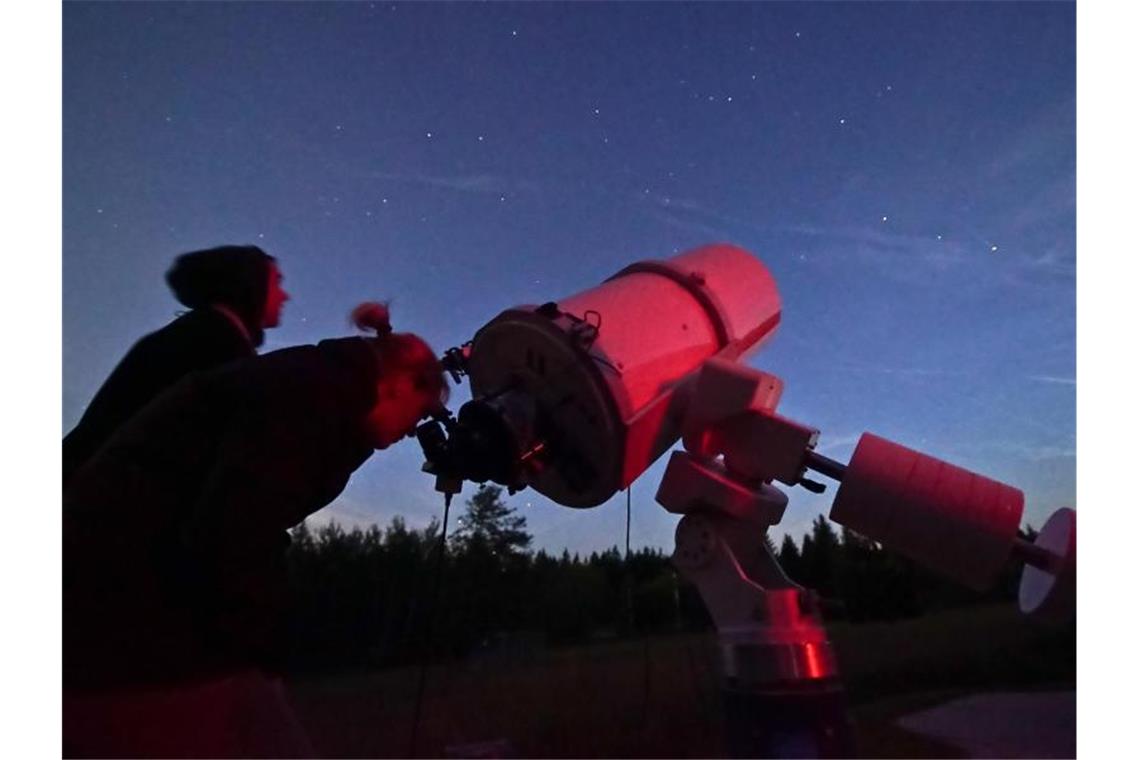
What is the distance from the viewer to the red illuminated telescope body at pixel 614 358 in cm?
127

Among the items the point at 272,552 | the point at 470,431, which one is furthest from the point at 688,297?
the point at 272,552

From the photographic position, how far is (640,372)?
130 cm

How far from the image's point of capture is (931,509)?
1.18 metres

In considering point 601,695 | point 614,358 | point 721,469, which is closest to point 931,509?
point 721,469

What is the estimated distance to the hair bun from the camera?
1.49m

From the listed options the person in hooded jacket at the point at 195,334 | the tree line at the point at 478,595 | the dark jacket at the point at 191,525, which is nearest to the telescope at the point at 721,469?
the dark jacket at the point at 191,525

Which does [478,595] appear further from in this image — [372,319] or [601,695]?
[372,319]

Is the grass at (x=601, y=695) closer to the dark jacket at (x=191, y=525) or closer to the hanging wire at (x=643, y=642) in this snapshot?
the hanging wire at (x=643, y=642)

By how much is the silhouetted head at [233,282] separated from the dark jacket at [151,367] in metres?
0.06

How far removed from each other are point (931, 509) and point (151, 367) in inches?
45.6

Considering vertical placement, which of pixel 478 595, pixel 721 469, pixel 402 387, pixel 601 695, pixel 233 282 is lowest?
pixel 601 695

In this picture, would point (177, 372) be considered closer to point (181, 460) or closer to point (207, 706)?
point (181, 460)

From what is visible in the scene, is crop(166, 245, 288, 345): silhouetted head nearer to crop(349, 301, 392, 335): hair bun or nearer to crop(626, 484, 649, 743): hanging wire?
crop(349, 301, 392, 335): hair bun

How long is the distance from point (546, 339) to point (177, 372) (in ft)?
1.87
